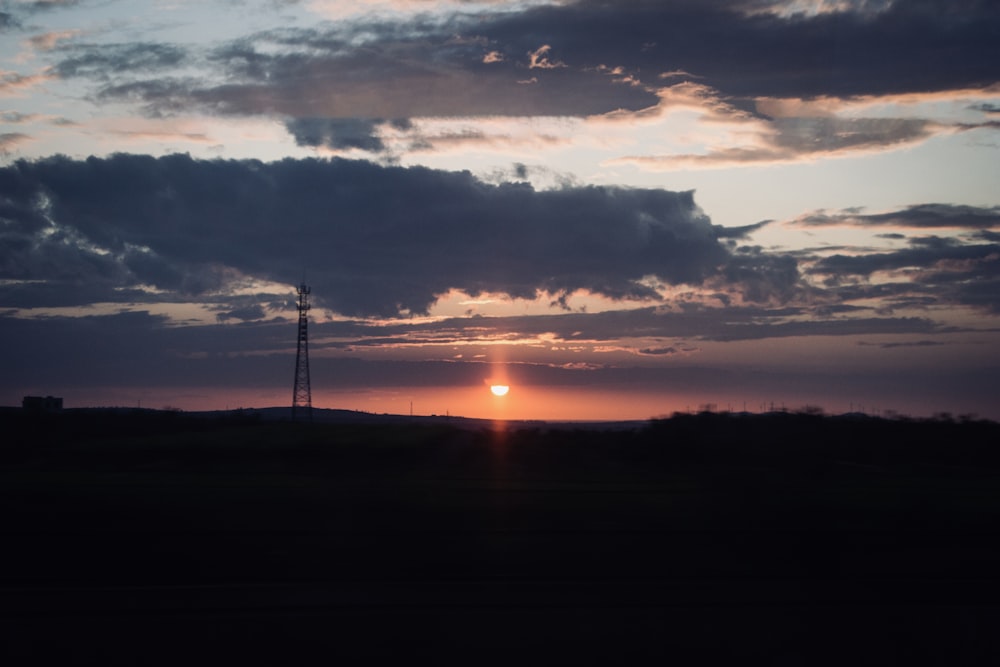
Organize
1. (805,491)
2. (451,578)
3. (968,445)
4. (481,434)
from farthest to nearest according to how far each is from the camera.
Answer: (481,434) < (968,445) < (805,491) < (451,578)

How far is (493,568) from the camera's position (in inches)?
493

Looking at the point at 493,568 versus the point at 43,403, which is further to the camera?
the point at 43,403

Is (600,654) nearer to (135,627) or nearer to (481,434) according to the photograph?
(135,627)

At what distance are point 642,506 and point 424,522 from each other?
5626 millimetres

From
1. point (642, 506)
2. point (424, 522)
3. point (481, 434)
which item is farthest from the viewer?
point (481, 434)

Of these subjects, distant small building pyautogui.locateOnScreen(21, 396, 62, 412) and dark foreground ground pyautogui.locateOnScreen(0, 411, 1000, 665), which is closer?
dark foreground ground pyautogui.locateOnScreen(0, 411, 1000, 665)

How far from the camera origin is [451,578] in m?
11.8

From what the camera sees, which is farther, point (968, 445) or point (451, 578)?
point (968, 445)

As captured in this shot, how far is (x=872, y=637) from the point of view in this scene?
8656 mm

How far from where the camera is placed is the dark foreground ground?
27.0ft

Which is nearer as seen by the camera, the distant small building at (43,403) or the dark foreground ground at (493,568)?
the dark foreground ground at (493,568)

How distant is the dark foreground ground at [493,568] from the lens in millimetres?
8234

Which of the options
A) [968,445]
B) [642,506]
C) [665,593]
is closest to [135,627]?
[665,593]

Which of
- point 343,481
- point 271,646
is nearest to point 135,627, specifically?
point 271,646
